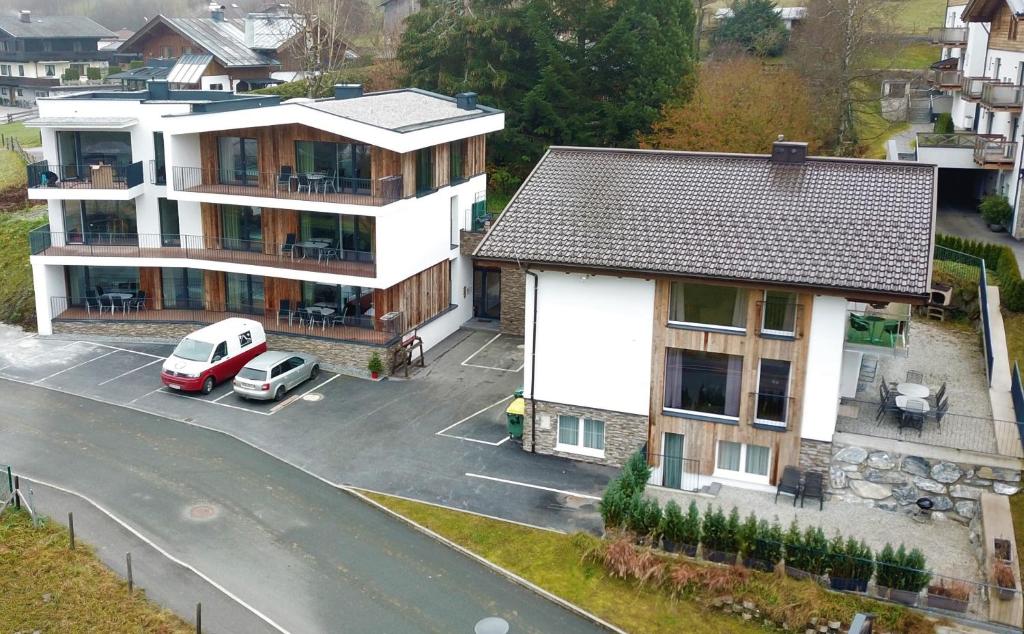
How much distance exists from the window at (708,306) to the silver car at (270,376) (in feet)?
42.8

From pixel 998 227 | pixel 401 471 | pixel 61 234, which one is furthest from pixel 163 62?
pixel 998 227

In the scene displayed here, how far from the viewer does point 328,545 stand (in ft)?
73.6

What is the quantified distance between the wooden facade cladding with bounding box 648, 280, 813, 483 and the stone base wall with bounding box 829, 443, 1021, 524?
128 cm

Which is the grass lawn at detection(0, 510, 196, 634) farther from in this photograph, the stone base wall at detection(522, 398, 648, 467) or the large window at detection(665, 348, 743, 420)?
the large window at detection(665, 348, 743, 420)

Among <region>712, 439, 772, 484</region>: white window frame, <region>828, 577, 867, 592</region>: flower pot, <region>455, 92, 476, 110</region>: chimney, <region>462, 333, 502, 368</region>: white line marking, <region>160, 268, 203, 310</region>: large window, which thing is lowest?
<region>828, 577, 867, 592</region>: flower pot

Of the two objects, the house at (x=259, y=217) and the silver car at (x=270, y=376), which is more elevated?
the house at (x=259, y=217)

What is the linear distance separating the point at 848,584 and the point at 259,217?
2411cm

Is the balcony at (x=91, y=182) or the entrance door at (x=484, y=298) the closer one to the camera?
the balcony at (x=91, y=182)

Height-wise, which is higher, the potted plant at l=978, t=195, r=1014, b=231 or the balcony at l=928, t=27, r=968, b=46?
the balcony at l=928, t=27, r=968, b=46

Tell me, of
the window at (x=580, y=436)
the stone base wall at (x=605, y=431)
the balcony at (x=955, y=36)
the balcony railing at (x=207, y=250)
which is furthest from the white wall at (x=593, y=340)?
the balcony at (x=955, y=36)

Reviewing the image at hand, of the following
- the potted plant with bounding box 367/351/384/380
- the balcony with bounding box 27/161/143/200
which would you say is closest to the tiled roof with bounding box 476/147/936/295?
the potted plant with bounding box 367/351/384/380

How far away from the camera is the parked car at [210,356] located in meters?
30.9

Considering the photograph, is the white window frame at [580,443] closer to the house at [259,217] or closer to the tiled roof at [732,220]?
the tiled roof at [732,220]

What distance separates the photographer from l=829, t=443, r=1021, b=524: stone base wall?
22375mm
